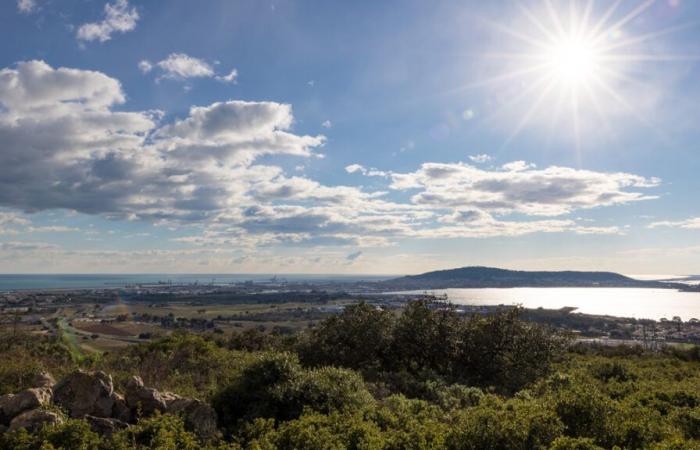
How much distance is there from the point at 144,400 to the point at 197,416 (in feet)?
6.22

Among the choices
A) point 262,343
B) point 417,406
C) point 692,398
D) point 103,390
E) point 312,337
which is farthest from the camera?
point 262,343

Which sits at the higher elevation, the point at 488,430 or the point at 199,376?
the point at 488,430

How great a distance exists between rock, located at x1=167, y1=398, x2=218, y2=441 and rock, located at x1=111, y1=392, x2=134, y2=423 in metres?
1.05

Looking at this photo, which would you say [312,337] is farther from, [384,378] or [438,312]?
[438,312]

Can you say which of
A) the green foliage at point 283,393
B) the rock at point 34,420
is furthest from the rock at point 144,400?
the rock at point 34,420

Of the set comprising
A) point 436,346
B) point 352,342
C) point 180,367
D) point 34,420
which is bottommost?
point 180,367

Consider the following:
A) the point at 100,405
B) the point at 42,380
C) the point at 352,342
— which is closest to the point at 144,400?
the point at 100,405

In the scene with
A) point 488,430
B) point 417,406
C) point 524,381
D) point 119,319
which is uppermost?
point 488,430

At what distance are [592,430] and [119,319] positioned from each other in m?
92.4

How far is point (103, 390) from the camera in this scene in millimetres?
11969

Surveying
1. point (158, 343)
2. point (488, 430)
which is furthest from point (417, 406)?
point (158, 343)

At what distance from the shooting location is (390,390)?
60.5 ft

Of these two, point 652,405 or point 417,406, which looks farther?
point 652,405

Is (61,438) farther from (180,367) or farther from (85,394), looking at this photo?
(180,367)
